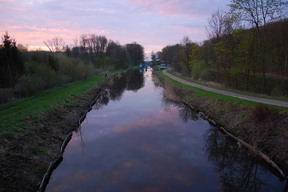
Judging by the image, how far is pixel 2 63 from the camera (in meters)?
23.4

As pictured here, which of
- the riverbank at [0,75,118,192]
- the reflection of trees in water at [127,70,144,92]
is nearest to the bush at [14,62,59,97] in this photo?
the riverbank at [0,75,118,192]

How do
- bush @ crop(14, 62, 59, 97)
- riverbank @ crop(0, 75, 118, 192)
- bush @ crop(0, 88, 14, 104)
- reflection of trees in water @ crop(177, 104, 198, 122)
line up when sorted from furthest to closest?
bush @ crop(14, 62, 59, 97) < bush @ crop(0, 88, 14, 104) < reflection of trees in water @ crop(177, 104, 198, 122) < riverbank @ crop(0, 75, 118, 192)

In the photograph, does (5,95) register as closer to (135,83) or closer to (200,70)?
(200,70)

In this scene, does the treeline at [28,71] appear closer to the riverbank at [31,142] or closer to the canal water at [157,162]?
the riverbank at [31,142]

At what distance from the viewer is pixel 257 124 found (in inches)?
476

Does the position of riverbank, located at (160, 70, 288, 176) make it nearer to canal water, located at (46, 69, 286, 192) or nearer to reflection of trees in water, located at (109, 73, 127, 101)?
canal water, located at (46, 69, 286, 192)

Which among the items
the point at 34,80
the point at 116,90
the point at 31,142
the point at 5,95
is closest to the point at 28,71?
the point at 34,80

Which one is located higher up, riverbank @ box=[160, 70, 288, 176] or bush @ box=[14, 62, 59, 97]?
bush @ box=[14, 62, 59, 97]

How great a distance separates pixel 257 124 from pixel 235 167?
348 centimetres

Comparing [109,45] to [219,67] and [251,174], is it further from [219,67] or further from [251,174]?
[251,174]

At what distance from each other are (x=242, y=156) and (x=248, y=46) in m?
17.6

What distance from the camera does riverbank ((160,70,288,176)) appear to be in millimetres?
9930

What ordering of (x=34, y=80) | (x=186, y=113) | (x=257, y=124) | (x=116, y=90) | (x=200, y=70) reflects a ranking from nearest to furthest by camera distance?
1. (x=257, y=124)
2. (x=186, y=113)
3. (x=34, y=80)
4. (x=116, y=90)
5. (x=200, y=70)

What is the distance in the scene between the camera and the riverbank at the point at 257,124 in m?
9.93
